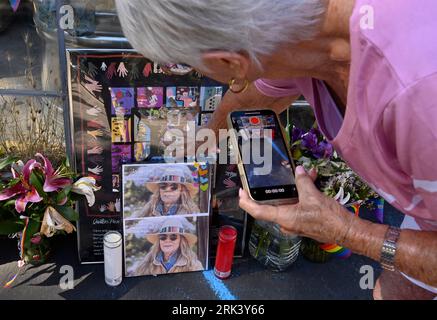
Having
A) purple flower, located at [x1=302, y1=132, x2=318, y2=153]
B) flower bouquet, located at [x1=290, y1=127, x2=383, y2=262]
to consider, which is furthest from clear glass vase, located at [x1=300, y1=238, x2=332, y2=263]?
purple flower, located at [x1=302, y1=132, x2=318, y2=153]

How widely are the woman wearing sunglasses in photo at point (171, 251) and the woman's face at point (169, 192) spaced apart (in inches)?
4.0

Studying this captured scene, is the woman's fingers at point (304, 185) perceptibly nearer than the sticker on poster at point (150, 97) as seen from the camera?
Yes

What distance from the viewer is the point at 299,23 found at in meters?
1.05

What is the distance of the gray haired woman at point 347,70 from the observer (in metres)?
0.93

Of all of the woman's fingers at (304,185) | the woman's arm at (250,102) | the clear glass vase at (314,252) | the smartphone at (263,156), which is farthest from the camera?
the clear glass vase at (314,252)

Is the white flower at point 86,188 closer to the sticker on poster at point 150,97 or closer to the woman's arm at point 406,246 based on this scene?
the sticker on poster at point 150,97

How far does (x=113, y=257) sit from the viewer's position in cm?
219

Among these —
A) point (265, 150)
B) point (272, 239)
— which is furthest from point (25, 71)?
point (272, 239)

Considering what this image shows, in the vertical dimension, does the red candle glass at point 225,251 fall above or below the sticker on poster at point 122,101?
below

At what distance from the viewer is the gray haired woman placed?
0.93 m

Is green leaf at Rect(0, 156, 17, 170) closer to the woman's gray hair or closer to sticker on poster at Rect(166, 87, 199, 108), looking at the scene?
sticker on poster at Rect(166, 87, 199, 108)

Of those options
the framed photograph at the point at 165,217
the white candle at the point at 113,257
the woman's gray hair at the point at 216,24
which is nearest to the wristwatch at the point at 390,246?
the woman's gray hair at the point at 216,24

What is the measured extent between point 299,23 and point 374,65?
19cm
